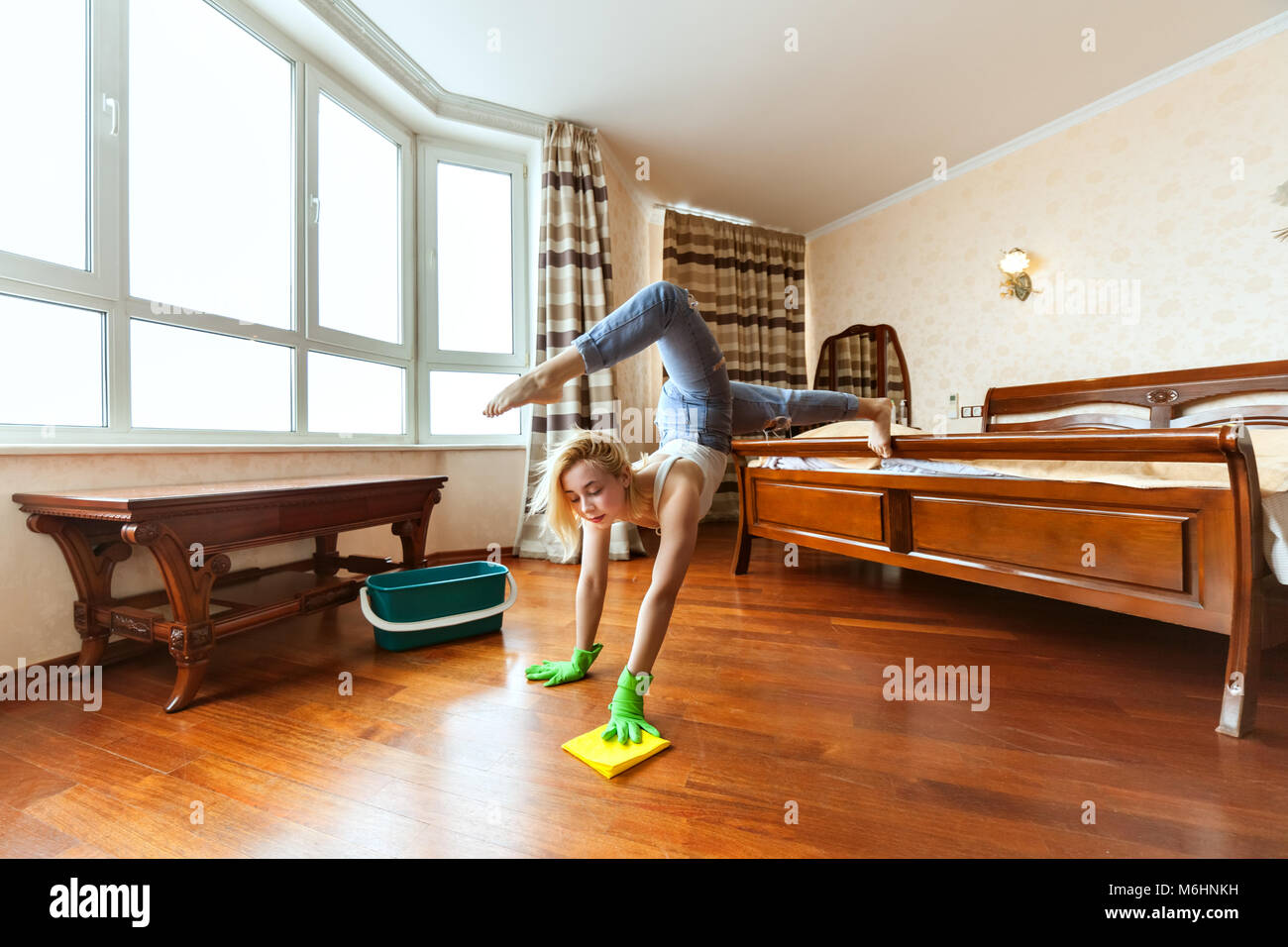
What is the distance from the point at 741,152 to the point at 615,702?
3.88m

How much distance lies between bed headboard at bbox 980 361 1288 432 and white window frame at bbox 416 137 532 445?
340 centimetres

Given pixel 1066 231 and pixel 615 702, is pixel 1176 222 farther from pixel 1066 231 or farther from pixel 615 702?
pixel 615 702

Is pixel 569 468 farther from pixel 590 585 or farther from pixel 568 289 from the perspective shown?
pixel 568 289

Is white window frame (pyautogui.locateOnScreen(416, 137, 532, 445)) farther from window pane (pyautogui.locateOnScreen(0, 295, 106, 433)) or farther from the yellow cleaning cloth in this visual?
the yellow cleaning cloth

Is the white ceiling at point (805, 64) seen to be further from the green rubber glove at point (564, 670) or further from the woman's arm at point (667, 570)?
the green rubber glove at point (564, 670)

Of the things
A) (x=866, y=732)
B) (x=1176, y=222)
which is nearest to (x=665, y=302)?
(x=866, y=732)

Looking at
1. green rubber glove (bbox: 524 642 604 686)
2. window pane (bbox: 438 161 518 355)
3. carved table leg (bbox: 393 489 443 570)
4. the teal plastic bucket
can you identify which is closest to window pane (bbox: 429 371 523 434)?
window pane (bbox: 438 161 518 355)

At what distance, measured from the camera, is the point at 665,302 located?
4.17 feet

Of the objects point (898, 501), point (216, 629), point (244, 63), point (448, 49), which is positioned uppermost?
point (448, 49)

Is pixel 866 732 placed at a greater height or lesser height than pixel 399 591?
lesser

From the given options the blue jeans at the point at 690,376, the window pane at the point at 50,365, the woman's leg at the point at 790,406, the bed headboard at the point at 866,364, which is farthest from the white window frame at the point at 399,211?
the bed headboard at the point at 866,364

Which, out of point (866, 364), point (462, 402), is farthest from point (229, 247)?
point (866, 364)

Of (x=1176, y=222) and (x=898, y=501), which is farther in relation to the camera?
(x=1176, y=222)

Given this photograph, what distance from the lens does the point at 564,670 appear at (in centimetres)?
161
